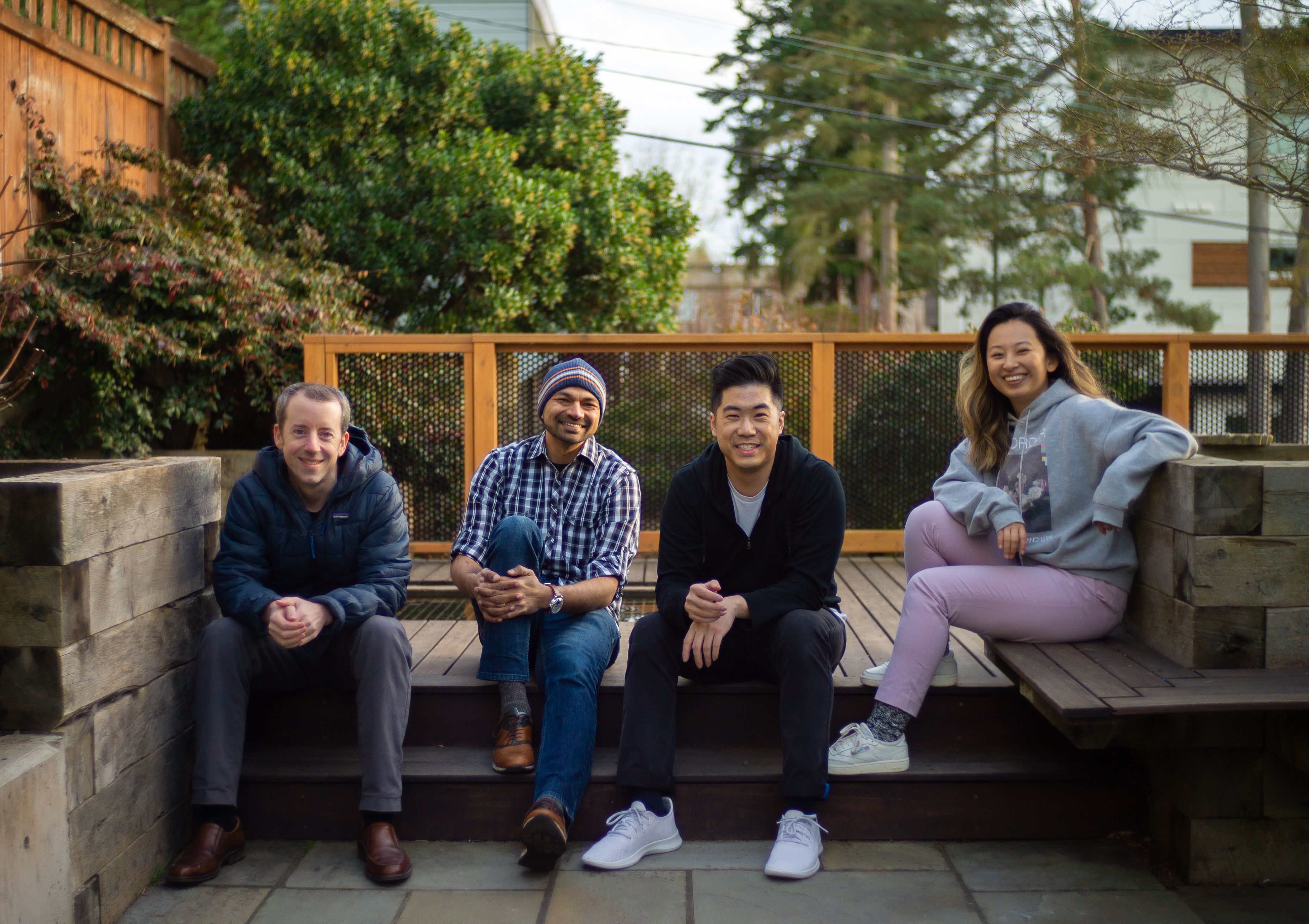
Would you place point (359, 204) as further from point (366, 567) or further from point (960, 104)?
point (960, 104)

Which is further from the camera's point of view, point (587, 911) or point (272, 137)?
point (272, 137)

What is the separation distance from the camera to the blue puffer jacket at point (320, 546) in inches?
115

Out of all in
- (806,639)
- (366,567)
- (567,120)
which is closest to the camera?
(806,639)

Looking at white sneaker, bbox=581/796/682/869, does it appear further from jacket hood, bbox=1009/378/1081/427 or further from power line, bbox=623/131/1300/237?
power line, bbox=623/131/1300/237

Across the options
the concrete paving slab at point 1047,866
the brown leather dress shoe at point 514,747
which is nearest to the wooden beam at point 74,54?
the brown leather dress shoe at point 514,747

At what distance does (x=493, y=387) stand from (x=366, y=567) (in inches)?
87.6

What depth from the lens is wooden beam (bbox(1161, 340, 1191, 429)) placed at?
514cm

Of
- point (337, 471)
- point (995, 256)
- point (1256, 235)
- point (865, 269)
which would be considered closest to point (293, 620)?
point (337, 471)

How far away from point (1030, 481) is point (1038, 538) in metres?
0.19

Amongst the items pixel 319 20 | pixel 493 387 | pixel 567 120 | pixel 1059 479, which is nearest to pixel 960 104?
pixel 567 120

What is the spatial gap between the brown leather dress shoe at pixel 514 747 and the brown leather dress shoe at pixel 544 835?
20cm

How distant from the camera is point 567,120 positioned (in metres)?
8.91

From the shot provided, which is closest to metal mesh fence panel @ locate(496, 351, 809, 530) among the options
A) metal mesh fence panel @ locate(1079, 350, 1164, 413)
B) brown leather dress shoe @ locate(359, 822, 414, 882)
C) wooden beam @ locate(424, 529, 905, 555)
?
wooden beam @ locate(424, 529, 905, 555)

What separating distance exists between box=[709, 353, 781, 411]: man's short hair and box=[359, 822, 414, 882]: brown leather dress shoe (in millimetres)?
1506
